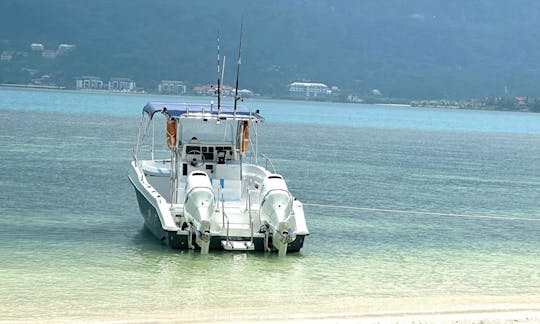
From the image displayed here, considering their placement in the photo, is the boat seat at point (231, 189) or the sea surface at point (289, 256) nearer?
the sea surface at point (289, 256)

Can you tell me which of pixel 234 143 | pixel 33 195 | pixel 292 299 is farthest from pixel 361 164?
pixel 292 299

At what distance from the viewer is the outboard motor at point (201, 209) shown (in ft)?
77.6


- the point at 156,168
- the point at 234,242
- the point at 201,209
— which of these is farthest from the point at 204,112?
the point at 201,209

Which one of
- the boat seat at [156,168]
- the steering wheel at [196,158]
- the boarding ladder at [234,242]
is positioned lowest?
the boarding ladder at [234,242]

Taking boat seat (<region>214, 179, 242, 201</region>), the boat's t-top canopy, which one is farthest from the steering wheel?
the boat's t-top canopy

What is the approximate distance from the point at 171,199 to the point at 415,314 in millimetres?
9008

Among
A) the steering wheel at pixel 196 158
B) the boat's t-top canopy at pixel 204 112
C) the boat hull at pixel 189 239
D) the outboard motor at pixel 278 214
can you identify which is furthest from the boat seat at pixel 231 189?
the outboard motor at pixel 278 214

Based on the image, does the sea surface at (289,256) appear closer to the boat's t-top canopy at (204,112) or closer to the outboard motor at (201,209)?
the outboard motor at (201,209)

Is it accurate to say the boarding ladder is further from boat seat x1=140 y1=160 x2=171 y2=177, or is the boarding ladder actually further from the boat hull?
boat seat x1=140 y1=160 x2=171 y2=177

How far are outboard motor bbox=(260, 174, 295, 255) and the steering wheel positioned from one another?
3.29 m

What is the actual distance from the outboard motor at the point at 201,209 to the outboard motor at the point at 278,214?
1229mm

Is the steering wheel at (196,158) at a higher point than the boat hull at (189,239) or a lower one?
higher

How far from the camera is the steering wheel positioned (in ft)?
89.9

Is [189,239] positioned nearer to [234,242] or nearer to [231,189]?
[234,242]
